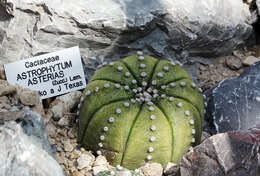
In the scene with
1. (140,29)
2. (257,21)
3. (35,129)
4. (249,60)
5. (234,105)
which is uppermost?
(257,21)

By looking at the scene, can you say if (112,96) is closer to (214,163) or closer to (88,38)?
(214,163)

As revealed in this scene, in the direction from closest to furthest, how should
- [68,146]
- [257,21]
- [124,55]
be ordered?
1. [68,146]
2. [124,55]
3. [257,21]

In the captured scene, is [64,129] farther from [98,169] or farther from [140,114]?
[140,114]

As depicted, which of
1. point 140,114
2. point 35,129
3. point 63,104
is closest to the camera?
point 35,129

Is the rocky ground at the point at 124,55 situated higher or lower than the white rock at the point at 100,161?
higher

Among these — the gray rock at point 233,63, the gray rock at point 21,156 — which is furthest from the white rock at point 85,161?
the gray rock at point 233,63

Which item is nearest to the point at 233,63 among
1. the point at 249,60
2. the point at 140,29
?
the point at 249,60

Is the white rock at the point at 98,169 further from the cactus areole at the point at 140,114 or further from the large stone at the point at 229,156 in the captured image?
the large stone at the point at 229,156

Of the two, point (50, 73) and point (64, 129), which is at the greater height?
point (50, 73)
